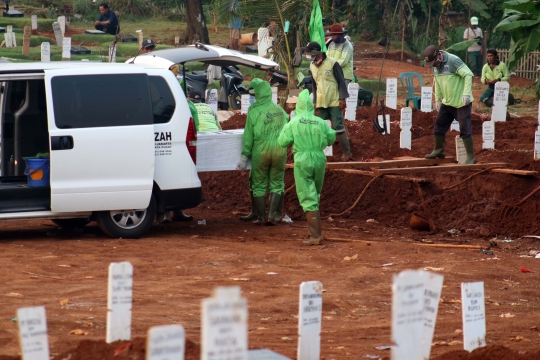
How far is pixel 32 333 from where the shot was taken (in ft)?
14.2

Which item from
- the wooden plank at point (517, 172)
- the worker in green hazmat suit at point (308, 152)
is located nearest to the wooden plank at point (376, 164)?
the wooden plank at point (517, 172)

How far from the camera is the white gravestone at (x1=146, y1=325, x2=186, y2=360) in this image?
12.3 feet

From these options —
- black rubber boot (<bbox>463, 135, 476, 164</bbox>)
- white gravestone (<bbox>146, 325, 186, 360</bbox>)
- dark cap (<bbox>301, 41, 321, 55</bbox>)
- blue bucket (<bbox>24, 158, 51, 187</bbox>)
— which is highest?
dark cap (<bbox>301, 41, 321, 55</bbox>)

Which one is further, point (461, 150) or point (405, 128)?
point (405, 128)

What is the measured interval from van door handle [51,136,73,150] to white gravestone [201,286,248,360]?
644cm

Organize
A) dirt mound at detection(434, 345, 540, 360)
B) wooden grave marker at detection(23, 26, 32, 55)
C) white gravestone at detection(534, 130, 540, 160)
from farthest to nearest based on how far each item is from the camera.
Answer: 1. wooden grave marker at detection(23, 26, 32, 55)
2. white gravestone at detection(534, 130, 540, 160)
3. dirt mound at detection(434, 345, 540, 360)

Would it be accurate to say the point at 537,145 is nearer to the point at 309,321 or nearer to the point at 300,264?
the point at 300,264

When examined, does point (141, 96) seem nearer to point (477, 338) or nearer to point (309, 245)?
point (309, 245)

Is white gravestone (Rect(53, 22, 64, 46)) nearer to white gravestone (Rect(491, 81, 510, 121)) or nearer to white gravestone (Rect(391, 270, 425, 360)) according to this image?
white gravestone (Rect(491, 81, 510, 121))

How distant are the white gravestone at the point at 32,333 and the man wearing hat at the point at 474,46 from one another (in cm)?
2332

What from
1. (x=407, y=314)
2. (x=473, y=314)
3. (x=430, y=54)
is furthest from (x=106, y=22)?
(x=407, y=314)

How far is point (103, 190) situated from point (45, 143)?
132 cm

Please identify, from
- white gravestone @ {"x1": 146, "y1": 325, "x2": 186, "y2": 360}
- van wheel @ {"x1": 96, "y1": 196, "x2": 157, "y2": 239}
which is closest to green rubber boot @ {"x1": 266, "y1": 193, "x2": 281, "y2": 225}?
van wheel @ {"x1": 96, "y1": 196, "x2": 157, "y2": 239}

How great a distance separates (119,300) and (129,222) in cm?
545
